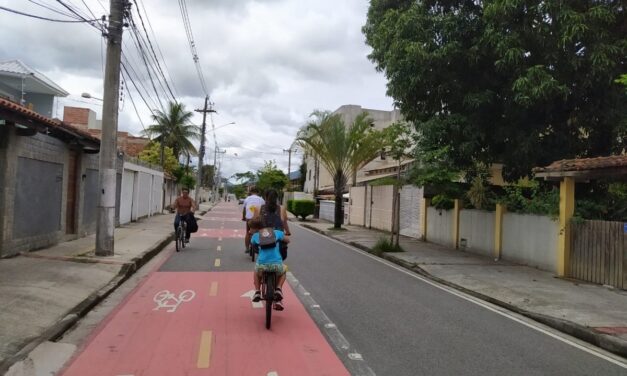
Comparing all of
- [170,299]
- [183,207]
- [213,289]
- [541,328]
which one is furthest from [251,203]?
[541,328]

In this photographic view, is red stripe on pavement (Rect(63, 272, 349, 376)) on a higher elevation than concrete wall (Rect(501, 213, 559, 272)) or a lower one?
lower

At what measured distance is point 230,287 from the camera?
10305 mm

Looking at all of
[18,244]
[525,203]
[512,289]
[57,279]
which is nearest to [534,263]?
[525,203]

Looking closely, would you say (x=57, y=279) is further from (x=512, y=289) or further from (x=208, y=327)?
(x=512, y=289)

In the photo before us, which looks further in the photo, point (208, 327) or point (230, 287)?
point (230, 287)

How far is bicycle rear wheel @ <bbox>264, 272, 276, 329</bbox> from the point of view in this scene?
7254 mm

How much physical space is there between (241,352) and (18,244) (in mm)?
7977

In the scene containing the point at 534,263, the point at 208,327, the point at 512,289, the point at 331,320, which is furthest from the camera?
the point at 534,263

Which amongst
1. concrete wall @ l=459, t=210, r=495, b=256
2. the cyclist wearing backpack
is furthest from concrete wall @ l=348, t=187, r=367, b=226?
the cyclist wearing backpack

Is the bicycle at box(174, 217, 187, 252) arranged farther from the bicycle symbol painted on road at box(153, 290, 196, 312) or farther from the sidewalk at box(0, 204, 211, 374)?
the bicycle symbol painted on road at box(153, 290, 196, 312)

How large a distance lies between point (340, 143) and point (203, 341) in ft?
73.7

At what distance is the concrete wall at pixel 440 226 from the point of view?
20094 millimetres

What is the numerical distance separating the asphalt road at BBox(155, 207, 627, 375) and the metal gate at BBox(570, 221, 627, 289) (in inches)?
146

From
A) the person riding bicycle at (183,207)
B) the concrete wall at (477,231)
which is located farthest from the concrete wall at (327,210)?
the person riding bicycle at (183,207)
